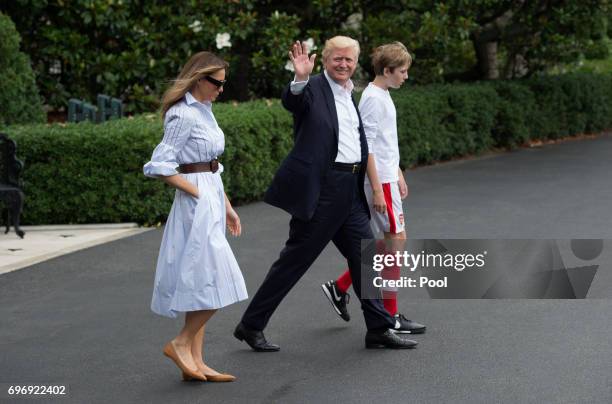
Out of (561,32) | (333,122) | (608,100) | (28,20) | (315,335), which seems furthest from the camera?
(608,100)

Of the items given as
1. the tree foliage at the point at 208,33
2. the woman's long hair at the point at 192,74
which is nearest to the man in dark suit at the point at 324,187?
the woman's long hair at the point at 192,74

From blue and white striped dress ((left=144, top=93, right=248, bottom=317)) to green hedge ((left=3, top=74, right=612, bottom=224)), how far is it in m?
5.99

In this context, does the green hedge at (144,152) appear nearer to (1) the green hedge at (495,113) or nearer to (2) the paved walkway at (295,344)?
(1) the green hedge at (495,113)

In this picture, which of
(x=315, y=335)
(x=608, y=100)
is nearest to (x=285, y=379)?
(x=315, y=335)

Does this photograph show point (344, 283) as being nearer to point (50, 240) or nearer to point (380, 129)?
point (380, 129)

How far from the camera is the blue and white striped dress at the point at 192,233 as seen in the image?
21.1ft

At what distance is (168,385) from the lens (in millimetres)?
6570

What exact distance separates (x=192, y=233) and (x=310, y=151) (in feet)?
3.01

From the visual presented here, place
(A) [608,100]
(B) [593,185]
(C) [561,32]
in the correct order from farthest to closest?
(A) [608,100] → (C) [561,32] → (B) [593,185]

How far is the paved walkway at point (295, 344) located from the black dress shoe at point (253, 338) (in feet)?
0.24

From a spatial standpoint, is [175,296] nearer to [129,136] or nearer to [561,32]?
[129,136]

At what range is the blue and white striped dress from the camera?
6.45 m

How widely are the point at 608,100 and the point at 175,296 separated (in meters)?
20.9

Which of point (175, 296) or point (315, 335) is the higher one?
point (175, 296)
